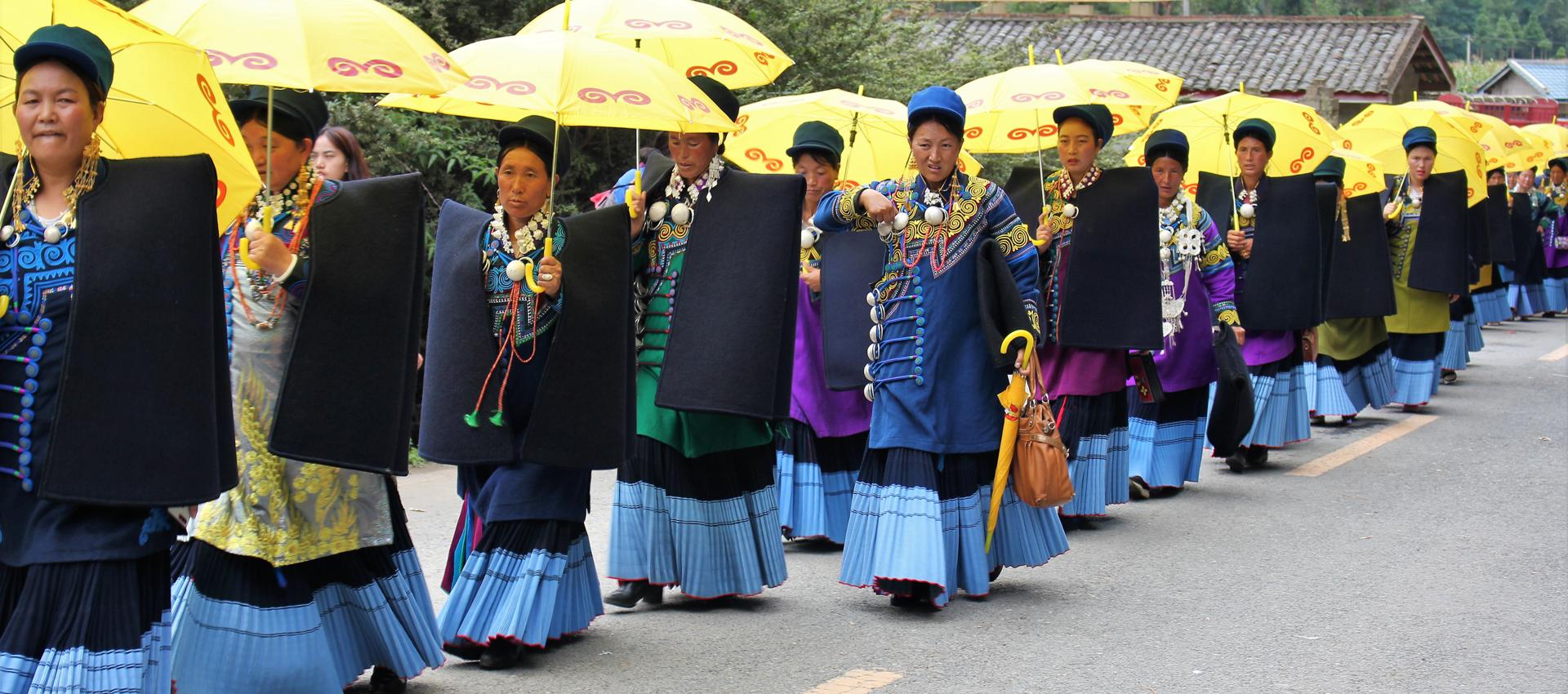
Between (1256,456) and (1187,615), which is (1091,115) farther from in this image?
(1256,456)

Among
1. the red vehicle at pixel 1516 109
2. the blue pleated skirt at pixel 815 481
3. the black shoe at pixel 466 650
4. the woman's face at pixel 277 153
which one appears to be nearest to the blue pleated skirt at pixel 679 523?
the black shoe at pixel 466 650

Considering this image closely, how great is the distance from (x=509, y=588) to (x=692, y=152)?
181cm

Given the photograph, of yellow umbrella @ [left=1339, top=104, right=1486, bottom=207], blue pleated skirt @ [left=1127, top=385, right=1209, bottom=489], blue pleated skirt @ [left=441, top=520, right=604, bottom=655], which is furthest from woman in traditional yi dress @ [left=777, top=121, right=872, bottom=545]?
yellow umbrella @ [left=1339, top=104, right=1486, bottom=207]

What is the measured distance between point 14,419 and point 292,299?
109 cm

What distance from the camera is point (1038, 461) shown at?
6.68 metres

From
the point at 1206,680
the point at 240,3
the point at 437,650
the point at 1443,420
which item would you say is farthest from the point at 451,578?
the point at 1443,420

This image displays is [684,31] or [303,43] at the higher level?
[684,31]

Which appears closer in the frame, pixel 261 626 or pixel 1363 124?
pixel 261 626

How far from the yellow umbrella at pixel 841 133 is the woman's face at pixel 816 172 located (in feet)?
2.98

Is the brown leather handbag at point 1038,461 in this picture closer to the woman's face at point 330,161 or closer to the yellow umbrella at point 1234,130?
the woman's face at point 330,161

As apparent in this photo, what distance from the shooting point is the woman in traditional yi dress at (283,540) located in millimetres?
4875

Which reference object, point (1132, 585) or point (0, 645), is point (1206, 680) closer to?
point (1132, 585)

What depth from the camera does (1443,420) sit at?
12.9 m

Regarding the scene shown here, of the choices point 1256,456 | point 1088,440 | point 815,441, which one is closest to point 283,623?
point 815,441
